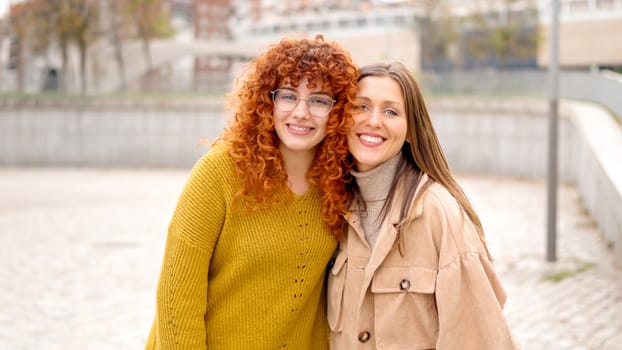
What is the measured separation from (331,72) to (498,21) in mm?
34651

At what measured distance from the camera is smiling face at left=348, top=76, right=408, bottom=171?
9.44 feet

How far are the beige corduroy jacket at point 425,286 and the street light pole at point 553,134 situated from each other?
7.13 meters

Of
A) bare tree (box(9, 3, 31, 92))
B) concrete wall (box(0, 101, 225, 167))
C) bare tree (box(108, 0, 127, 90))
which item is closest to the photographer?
concrete wall (box(0, 101, 225, 167))

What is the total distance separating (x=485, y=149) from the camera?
22266 millimetres

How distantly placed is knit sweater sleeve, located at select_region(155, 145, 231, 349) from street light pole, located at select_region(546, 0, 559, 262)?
7.48 m

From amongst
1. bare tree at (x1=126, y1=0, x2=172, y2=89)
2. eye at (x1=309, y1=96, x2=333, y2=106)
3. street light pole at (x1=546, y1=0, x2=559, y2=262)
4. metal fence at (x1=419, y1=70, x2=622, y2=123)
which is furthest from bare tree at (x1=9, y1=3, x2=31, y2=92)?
eye at (x1=309, y1=96, x2=333, y2=106)

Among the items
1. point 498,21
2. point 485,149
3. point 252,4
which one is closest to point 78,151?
point 485,149

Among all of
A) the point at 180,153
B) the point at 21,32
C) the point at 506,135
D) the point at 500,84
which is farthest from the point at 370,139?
the point at 21,32

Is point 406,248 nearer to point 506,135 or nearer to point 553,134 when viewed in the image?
point 553,134

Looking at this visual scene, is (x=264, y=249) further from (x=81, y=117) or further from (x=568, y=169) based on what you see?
(x=81, y=117)

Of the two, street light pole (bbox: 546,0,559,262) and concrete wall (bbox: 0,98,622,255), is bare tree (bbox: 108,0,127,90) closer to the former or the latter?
concrete wall (bbox: 0,98,622,255)

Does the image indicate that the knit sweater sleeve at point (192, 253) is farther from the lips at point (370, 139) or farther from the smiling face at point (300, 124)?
the lips at point (370, 139)

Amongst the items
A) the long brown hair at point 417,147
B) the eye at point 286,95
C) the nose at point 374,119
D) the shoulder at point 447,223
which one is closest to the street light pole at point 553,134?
the long brown hair at point 417,147

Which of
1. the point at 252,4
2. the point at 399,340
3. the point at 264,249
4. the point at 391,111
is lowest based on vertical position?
the point at 399,340
